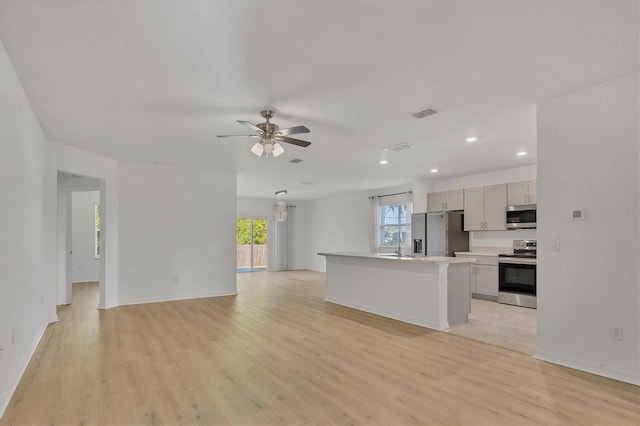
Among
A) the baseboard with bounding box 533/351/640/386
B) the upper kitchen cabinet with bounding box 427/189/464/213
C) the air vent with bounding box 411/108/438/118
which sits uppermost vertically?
the air vent with bounding box 411/108/438/118

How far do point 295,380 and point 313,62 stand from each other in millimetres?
2632

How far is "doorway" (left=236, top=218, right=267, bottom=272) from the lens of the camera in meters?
12.9

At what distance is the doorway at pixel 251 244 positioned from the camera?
1295 centimetres

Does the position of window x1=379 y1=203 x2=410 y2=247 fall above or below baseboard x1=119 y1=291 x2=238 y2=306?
above

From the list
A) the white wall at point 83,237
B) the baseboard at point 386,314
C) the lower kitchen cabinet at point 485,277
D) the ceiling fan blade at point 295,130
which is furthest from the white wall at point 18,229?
the lower kitchen cabinet at point 485,277

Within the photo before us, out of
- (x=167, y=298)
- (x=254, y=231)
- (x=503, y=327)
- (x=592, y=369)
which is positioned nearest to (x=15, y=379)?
(x=167, y=298)

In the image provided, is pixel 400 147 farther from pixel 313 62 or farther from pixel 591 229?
pixel 313 62

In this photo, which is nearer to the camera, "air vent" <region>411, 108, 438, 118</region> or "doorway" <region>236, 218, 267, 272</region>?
"air vent" <region>411, 108, 438, 118</region>

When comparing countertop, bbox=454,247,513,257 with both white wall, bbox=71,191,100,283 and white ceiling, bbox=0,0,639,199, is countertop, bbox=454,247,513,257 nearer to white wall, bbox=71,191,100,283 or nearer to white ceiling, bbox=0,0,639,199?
white ceiling, bbox=0,0,639,199

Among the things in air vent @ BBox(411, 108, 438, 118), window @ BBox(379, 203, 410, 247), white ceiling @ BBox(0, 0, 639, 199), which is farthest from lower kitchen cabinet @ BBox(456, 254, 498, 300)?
air vent @ BBox(411, 108, 438, 118)

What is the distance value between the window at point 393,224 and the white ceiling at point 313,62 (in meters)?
4.89

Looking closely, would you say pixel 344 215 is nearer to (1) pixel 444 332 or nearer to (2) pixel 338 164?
(2) pixel 338 164

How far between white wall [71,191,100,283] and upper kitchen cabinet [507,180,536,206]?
10012mm

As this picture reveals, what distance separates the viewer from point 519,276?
648cm
